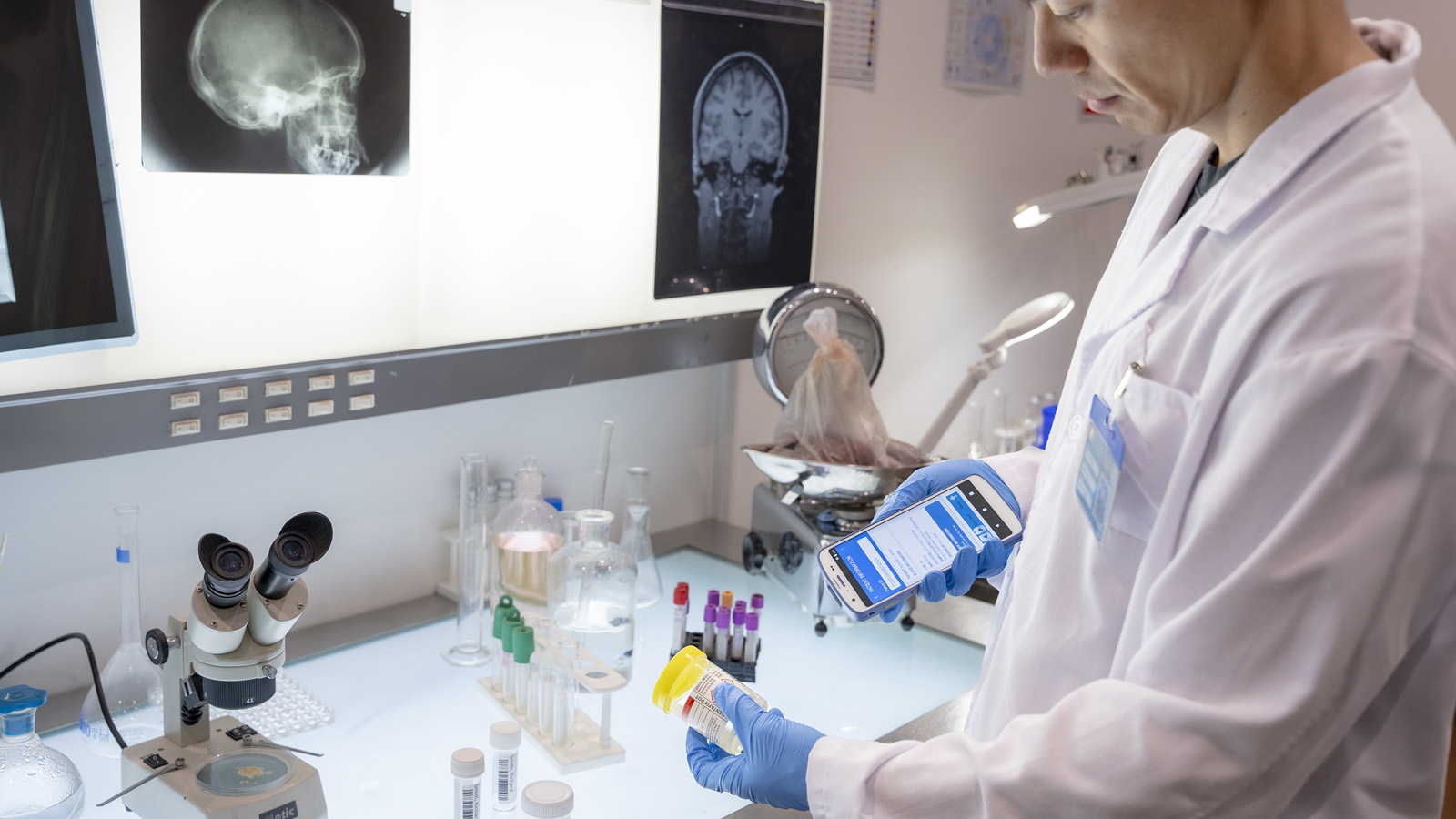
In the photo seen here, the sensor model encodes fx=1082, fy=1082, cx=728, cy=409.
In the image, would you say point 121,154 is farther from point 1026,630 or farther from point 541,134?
point 1026,630

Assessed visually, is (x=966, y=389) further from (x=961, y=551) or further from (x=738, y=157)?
(x=961, y=551)

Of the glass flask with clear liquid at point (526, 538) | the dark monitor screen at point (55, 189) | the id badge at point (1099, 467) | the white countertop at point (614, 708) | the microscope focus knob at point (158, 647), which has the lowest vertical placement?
the white countertop at point (614, 708)

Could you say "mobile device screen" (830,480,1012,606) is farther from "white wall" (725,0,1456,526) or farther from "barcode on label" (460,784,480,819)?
"white wall" (725,0,1456,526)

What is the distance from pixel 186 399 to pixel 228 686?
1.57ft

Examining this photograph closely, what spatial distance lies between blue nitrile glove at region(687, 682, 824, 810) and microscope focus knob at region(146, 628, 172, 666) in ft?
2.07

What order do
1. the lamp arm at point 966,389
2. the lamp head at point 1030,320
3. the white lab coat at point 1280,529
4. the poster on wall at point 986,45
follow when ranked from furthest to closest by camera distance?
the poster on wall at point 986,45
the lamp arm at point 966,389
the lamp head at point 1030,320
the white lab coat at point 1280,529

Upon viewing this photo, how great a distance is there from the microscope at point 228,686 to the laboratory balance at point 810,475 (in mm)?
977

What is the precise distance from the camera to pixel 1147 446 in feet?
3.18

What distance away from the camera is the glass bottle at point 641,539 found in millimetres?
2070

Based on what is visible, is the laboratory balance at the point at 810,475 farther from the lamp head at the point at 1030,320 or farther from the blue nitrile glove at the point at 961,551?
the blue nitrile glove at the point at 961,551

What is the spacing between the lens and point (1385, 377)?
30.8 inches

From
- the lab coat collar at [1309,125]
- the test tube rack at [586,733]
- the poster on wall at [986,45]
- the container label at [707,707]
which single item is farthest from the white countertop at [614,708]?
the poster on wall at [986,45]

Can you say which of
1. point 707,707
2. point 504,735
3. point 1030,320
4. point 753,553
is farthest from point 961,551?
point 1030,320

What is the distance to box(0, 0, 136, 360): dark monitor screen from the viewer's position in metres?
1.28
